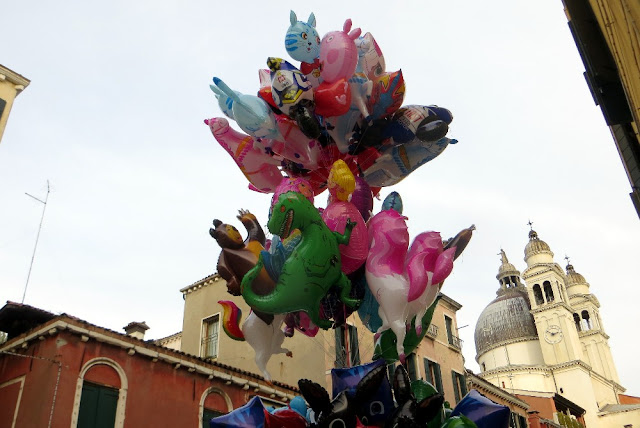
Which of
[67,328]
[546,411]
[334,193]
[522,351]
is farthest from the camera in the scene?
[522,351]

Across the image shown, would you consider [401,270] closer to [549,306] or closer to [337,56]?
[337,56]

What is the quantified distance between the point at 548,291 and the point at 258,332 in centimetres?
6165

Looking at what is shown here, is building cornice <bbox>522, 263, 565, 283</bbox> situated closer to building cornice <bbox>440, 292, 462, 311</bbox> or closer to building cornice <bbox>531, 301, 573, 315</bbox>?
building cornice <bbox>531, 301, 573, 315</bbox>

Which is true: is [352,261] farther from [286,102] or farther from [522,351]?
[522,351]

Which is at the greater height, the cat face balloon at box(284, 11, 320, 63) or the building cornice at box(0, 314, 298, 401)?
the building cornice at box(0, 314, 298, 401)

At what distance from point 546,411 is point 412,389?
35.3 metres

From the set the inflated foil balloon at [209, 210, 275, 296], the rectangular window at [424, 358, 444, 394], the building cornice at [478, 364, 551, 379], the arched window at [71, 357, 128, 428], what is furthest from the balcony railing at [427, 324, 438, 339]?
the building cornice at [478, 364, 551, 379]

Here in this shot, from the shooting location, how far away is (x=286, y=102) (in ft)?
19.6

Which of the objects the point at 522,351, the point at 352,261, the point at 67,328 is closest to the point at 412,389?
the point at 352,261

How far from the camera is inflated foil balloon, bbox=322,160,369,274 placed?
5707mm

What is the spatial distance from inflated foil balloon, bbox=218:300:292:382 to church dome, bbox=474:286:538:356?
62499 mm

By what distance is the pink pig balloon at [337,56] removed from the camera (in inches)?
237

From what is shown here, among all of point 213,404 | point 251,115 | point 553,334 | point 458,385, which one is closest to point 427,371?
point 458,385

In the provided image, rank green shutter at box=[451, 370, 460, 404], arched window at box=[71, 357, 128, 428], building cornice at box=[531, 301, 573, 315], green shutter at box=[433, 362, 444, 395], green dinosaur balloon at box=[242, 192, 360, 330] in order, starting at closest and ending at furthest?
green dinosaur balloon at box=[242, 192, 360, 330]
arched window at box=[71, 357, 128, 428]
green shutter at box=[433, 362, 444, 395]
green shutter at box=[451, 370, 460, 404]
building cornice at box=[531, 301, 573, 315]
